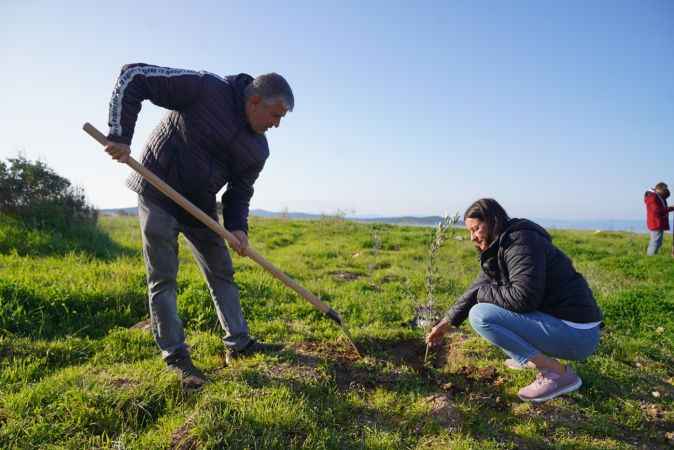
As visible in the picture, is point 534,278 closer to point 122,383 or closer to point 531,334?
point 531,334

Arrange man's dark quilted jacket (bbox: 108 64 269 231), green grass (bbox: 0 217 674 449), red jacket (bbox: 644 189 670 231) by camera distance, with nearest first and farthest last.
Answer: green grass (bbox: 0 217 674 449), man's dark quilted jacket (bbox: 108 64 269 231), red jacket (bbox: 644 189 670 231)

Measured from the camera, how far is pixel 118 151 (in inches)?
120

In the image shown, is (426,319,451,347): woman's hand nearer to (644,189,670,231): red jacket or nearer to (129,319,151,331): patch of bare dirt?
(129,319,151,331): patch of bare dirt

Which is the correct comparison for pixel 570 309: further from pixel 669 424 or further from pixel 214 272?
pixel 214 272

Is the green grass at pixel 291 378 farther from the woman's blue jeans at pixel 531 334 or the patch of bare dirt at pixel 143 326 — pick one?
Result: the woman's blue jeans at pixel 531 334

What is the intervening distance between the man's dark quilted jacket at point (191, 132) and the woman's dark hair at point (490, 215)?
1.79 m

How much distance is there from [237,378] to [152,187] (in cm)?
161

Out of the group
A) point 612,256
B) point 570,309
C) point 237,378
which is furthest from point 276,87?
point 612,256

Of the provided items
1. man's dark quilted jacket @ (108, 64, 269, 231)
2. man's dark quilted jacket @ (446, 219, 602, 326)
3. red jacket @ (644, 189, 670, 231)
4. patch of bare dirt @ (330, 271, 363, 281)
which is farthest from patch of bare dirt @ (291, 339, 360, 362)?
red jacket @ (644, 189, 670, 231)

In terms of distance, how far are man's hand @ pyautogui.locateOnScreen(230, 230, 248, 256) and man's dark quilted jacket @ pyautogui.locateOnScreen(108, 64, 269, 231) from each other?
13.3 inches

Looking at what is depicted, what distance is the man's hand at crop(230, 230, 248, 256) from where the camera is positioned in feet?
11.9

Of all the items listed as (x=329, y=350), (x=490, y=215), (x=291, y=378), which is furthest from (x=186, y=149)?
(x=490, y=215)

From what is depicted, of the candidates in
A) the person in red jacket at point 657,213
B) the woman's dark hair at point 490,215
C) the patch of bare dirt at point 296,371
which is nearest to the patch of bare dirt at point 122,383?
the patch of bare dirt at point 296,371

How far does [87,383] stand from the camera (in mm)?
3064
